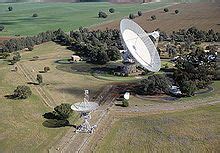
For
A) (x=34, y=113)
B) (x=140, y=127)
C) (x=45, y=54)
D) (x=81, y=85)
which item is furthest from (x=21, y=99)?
(x=45, y=54)

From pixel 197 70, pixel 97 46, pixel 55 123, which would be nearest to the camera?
pixel 55 123

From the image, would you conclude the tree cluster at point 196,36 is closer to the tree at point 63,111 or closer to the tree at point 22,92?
→ the tree at point 22,92

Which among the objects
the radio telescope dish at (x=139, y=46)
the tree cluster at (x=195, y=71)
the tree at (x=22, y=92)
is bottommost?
the tree at (x=22, y=92)

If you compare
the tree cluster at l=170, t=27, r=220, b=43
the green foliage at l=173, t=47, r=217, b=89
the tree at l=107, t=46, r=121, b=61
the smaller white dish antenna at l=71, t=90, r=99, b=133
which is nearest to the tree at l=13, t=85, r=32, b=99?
the smaller white dish antenna at l=71, t=90, r=99, b=133

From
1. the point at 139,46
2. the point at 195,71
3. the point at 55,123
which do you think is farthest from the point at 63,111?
the point at 195,71

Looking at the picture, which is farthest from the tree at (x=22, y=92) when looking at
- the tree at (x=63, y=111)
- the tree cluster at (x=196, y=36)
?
the tree cluster at (x=196, y=36)

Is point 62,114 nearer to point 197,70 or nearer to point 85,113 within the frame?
point 85,113
